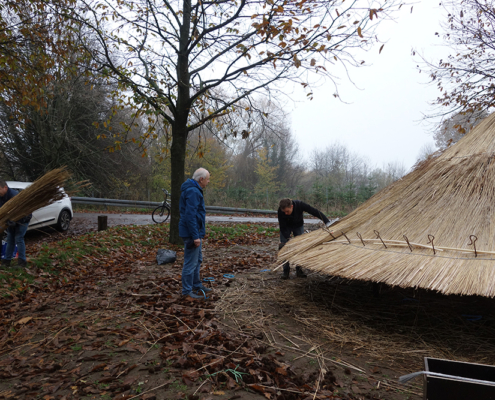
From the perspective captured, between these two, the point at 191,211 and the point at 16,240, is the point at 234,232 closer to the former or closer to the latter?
the point at 16,240

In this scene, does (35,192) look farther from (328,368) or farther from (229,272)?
(328,368)

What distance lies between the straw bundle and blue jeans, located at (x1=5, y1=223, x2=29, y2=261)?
1.13m

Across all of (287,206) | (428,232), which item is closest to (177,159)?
(287,206)

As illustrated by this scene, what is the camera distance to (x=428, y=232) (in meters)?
3.86

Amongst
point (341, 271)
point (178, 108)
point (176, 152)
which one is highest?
point (178, 108)

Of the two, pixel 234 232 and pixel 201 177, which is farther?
pixel 234 232

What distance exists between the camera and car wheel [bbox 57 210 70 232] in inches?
381

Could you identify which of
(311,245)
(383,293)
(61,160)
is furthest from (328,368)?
(61,160)

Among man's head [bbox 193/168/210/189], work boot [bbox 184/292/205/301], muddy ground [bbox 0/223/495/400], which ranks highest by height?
man's head [bbox 193/168/210/189]

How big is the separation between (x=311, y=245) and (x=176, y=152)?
15.0ft

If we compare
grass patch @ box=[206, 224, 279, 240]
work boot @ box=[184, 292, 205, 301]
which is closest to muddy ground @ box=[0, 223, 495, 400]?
work boot @ box=[184, 292, 205, 301]

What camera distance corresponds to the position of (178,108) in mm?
8016

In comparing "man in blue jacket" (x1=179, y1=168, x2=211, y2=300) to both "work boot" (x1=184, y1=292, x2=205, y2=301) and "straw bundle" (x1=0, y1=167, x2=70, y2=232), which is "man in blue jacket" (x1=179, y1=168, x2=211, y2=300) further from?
"straw bundle" (x1=0, y1=167, x2=70, y2=232)

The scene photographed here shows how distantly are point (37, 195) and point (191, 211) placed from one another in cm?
226
